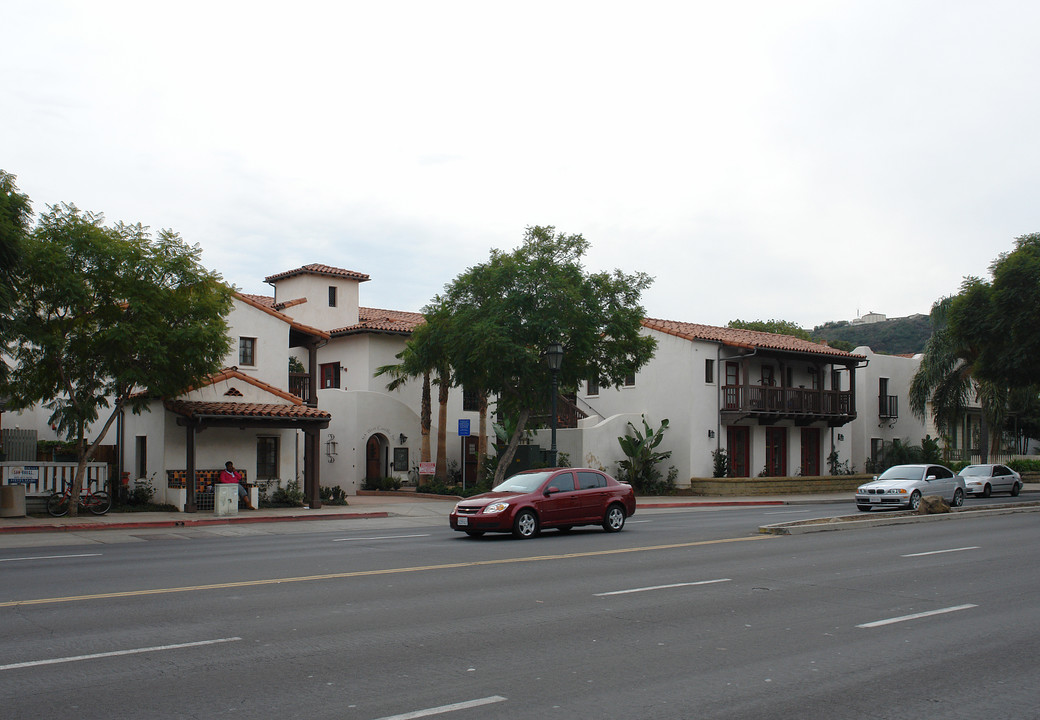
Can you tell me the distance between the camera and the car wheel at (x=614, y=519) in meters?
19.9

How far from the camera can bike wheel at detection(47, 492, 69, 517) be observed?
78.3 ft

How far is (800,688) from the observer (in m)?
6.81

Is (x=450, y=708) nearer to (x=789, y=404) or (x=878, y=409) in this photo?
(x=789, y=404)

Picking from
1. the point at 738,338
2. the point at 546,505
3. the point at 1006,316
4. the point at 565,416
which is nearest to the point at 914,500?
the point at 1006,316

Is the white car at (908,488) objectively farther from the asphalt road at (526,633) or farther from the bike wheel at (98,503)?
the bike wheel at (98,503)

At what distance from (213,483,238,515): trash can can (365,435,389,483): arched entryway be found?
13.9 meters

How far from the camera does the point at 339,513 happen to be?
26438 mm

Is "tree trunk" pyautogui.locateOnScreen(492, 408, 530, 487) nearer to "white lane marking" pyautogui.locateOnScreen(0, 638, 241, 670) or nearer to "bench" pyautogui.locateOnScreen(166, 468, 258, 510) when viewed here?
"bench" pyautogui.locateOnScreen(166, 468, 258, 510)

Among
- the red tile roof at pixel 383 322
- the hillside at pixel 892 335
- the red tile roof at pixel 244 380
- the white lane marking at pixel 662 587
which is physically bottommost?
the white lane marking at pixel 662 587

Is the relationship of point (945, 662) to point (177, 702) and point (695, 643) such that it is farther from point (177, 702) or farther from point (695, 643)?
point (177, 702)

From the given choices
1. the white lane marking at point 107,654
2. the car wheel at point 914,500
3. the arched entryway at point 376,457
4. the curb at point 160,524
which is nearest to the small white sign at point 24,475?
the curb at point 160,524

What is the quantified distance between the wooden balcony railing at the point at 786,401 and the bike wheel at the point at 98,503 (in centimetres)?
2492

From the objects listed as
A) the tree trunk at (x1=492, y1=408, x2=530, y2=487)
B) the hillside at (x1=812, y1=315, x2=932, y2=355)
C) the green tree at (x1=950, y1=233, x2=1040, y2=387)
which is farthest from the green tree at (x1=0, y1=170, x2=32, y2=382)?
the hillside at (x1=812, y1=315, x2=932, y2=355)

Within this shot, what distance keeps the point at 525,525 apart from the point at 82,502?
12.8m
